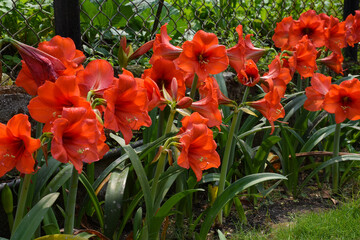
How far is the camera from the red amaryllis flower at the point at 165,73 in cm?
174

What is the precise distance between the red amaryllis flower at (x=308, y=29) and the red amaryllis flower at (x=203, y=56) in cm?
123

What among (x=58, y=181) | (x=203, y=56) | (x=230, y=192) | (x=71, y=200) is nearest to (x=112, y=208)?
(x=58, y=181)

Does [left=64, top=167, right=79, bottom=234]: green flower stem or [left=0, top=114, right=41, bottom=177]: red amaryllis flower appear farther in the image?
[left=64, top=167, right=79, bottom=234]: green flower stem

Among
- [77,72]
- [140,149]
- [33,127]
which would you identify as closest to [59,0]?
[33,127]

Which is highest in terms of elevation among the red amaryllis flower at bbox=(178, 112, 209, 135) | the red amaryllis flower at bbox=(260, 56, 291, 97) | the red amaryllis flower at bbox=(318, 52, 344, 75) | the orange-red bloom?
the orange-red bloom

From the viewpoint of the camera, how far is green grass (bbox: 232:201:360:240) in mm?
2326

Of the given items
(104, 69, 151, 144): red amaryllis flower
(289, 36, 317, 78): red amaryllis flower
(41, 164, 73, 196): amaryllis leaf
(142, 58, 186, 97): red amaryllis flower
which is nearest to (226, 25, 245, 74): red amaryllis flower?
(142, 58, 186, 97): red amaryllis flower

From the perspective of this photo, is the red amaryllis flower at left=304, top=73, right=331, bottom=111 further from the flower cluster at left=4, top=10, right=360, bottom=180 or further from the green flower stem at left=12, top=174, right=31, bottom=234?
the green flower stem at left=12, top=174, right=31, bottom=234

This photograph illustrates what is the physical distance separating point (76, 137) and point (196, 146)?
16.8 inches

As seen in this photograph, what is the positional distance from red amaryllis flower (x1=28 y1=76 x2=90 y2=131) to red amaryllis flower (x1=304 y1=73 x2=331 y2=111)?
5.25 ft

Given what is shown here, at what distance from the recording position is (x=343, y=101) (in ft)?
8.05

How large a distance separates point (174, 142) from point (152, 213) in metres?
0.41

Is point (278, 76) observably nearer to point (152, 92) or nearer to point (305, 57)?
point (305, 57)

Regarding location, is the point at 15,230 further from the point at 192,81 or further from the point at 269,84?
the point at 269,84
